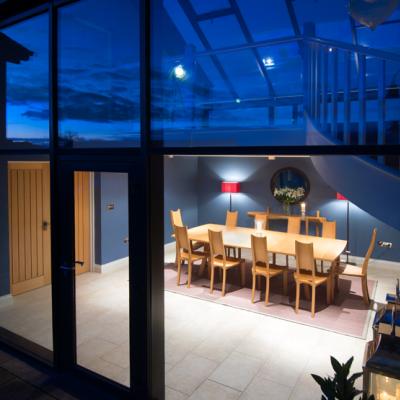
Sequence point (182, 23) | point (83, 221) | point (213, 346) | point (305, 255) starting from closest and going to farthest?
point (182, 23) → point (213, 346) → point (305, 255) → point (83, 221)

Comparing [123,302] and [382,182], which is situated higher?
[382,182]

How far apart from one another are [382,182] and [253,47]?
1.26 m

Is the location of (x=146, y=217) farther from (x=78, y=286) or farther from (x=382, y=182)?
(x=78, y=286)

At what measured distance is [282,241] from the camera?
19.5ft

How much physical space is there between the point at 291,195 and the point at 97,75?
5919 millimetres

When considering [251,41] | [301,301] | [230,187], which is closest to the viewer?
[251,41]

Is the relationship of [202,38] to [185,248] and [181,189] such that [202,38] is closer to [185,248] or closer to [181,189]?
[185,248]

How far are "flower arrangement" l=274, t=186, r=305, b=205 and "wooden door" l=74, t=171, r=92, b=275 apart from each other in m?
4.09

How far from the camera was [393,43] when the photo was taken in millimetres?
2238

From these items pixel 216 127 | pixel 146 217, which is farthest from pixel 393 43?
pixel 146 217

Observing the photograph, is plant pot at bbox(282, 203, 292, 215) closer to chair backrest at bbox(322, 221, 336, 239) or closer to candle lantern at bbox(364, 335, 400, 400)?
chair backrest at bbox(322, 221, 336, 239)

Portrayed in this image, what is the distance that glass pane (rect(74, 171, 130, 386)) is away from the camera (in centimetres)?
501

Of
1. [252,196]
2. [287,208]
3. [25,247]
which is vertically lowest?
[25,247]

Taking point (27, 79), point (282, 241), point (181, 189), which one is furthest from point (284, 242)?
point (27, 79)
